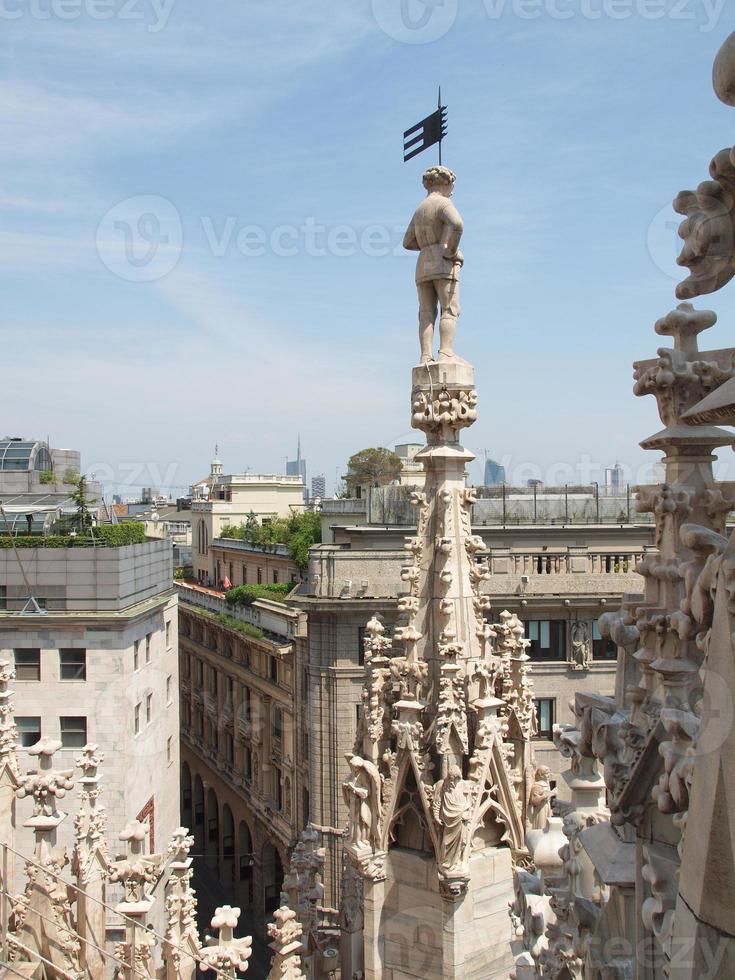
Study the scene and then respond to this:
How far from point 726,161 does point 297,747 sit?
113 ft

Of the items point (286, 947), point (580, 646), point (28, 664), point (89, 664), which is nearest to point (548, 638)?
point (580, 646)

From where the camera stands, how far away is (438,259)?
8.27m

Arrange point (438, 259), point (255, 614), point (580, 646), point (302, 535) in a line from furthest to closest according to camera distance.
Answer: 1. point (302, 535)
2. point (255, 614)
3. point (580, 646)
4. point (438, 259)

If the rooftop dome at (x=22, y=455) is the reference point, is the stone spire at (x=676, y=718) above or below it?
below

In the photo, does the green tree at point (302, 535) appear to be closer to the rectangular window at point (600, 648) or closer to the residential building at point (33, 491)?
the residential building at point (33, 491)

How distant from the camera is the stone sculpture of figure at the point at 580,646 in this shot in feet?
92.7

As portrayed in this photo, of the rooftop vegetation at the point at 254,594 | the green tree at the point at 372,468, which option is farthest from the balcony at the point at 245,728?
the green tree at the point at 372,468

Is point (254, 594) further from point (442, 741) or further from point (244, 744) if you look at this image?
point (442, 741)

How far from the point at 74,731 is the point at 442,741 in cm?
1809

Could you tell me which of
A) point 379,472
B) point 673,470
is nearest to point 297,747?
point 379,472

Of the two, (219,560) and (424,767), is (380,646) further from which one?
(219,560)

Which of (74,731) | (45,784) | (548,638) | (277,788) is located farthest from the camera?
(277,788)

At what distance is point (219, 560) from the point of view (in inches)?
2785

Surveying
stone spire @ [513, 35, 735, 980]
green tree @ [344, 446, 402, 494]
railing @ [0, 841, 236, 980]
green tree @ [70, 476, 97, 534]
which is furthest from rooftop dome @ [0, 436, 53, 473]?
stone spire @ [513, 35, 735, 980]
